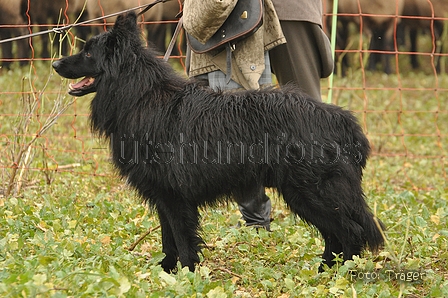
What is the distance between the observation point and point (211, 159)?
3.58 m

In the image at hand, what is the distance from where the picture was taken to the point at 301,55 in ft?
14.2

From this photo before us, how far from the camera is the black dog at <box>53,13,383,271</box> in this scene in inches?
140

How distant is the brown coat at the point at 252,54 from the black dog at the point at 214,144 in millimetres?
359

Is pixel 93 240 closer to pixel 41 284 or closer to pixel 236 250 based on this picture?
pixel 236 250

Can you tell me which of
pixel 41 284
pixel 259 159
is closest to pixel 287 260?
pixel 259 159

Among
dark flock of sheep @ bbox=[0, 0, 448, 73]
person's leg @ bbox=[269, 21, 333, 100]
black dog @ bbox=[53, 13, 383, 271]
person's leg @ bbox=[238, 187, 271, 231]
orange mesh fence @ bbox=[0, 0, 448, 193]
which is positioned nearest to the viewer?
black dog @ bbox=[53, 13, 383, 271]

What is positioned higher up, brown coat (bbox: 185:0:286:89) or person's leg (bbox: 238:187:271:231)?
brown coat (bbox: 185:0:286:89)

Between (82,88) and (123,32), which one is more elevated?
(123,32)

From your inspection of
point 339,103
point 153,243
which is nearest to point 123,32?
point 153,243

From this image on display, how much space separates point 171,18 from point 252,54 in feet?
33.0

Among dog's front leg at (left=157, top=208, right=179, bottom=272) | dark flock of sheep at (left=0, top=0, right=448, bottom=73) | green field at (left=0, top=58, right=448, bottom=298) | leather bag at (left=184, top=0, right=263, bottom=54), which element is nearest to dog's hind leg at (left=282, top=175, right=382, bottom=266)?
green field at (left=0, top=58, right=448, bottom=298)

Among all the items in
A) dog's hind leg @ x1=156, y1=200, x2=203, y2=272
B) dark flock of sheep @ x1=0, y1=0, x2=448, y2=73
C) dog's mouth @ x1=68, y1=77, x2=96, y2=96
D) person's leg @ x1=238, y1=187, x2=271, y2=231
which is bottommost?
person's leg @ x1=238, y1=187, x2=271, y2=231

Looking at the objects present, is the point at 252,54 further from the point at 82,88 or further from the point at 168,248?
the point at 168,248

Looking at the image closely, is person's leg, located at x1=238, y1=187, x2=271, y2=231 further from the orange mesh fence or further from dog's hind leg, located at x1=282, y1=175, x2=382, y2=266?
the orange mesh fence
